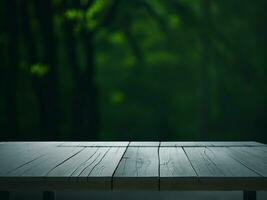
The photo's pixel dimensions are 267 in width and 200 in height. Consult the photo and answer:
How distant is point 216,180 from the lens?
1262mm

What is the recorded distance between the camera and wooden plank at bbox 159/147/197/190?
126cm

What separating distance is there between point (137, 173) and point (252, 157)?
Result: 613 mm

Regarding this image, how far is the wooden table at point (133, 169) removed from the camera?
1266 mm

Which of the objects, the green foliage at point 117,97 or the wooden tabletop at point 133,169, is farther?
the green foliage at point 117,97

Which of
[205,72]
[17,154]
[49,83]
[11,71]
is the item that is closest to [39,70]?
[49,83]

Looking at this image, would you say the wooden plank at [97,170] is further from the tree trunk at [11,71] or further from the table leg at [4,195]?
the tree trunk at [11,71]

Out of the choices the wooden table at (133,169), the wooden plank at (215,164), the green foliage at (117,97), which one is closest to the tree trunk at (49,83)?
the green foliage at (117,97)

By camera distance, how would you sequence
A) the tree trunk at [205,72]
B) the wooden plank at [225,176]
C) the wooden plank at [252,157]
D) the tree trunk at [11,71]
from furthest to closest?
the tree trunk at [11,71]
the tree trunk at [205,72]
the wooden plank at [252,157]
the wooden plank at [225,176]

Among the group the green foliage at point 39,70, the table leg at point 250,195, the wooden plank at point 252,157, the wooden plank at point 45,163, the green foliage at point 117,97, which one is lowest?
the table leg at point 250,195

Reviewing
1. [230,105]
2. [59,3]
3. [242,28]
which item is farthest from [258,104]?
[59,3]

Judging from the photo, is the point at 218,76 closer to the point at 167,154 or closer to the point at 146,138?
the point at 146,138

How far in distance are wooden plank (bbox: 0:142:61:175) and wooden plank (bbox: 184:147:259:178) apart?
2.07 feet

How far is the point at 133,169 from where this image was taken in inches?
55.6

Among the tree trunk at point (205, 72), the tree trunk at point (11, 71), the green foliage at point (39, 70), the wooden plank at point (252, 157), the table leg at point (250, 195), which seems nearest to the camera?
the wooden plank at point (252, 157)
